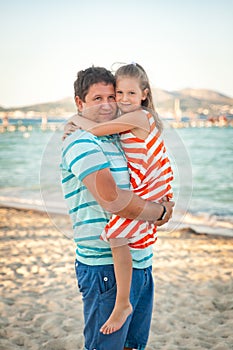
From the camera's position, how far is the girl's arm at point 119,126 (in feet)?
5.39

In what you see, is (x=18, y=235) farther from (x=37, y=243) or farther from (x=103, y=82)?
(x=103, y=82)

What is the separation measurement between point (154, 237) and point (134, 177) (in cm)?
29

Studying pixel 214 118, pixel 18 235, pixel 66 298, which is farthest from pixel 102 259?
pixel 214 118

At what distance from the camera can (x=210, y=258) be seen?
5641mm

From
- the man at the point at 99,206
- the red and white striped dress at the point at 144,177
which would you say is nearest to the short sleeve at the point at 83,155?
the man at the point at 99,206

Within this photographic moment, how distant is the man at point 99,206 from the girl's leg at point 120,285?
43 millimetres

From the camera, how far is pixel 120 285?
65.7 inches

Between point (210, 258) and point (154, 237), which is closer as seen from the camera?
point (154, 237)

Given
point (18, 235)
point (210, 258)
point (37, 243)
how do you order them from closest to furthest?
point (210, 258), point (37, 243), point (18, 235)

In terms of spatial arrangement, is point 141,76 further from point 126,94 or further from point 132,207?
point 132,207

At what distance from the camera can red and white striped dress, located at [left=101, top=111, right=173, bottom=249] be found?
1.62m

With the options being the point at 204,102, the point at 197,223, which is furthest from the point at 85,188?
the point at 204,102

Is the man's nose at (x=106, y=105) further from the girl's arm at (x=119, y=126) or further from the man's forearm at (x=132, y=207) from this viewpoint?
the man's forearm at (x=132, y=207)

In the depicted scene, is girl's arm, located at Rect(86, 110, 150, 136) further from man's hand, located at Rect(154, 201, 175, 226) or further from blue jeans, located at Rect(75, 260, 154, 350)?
blue jeans, located at Rect(75, 260, 154, 350)
